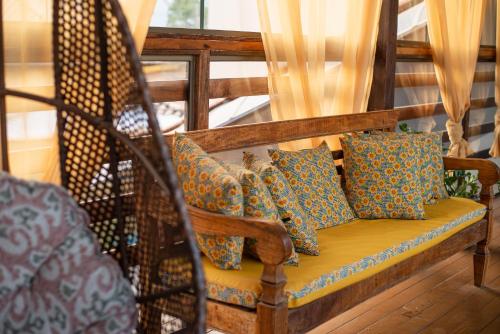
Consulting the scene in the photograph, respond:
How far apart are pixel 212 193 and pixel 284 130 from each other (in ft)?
3.43

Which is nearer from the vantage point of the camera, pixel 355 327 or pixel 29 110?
pixel 29 110

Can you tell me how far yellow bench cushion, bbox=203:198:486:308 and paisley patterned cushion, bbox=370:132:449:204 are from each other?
2.9 inches

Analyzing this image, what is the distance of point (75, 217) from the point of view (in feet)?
5.71

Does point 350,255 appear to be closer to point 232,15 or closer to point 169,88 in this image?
point 169,88

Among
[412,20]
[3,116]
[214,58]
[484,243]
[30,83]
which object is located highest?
[412,20]

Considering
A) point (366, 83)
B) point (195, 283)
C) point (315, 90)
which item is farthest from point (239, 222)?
point (366, 83)

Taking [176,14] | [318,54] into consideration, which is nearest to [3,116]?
[176,14]

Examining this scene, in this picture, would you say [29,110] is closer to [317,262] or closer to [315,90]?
[317,262]

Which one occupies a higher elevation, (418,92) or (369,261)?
(418,92)

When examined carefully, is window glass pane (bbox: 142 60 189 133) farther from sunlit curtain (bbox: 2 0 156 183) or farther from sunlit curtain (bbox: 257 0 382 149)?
sunlit curtain (bbox: 2 0 156 183)

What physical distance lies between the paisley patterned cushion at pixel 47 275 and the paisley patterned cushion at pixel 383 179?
2.15m

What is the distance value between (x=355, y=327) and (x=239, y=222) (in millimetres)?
1194

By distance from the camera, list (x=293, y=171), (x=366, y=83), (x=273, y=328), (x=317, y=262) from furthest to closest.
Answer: (x=366, y=83), (x=293, y=171), (x=317, y=262), (x=273, y=328)

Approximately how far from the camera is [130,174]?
198cm
